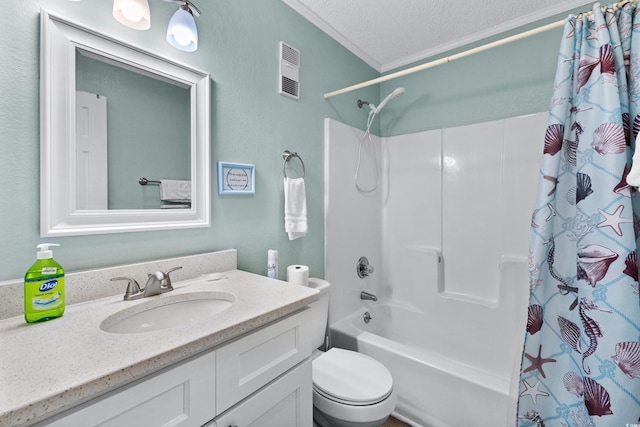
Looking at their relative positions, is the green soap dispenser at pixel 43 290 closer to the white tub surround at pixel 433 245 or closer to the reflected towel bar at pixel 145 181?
the reflected towel bar at pixel 145 181

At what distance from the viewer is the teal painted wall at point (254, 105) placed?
0.85 metres

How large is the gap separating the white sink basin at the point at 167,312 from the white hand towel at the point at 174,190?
Result: 0.41 metres

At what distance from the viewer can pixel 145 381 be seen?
60 cm

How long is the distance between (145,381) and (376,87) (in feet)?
8.24

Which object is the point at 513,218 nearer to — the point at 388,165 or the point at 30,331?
the point at 388,165

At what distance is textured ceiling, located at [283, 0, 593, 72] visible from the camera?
5.58ft

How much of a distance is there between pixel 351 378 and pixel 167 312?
0.84 metres

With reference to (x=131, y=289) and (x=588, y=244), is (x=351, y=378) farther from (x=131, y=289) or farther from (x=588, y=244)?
(x=588, y=244)

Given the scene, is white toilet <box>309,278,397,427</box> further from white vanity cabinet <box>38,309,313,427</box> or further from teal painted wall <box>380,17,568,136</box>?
teal painted wall <box>380,17,568,136</box>

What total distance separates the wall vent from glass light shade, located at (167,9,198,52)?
1.84ft

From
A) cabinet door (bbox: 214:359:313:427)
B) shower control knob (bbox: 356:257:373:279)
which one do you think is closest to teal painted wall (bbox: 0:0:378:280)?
shower control knob (bbox: 356:257:373:279)

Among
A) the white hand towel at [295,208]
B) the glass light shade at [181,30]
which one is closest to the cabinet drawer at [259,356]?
the white hand towel at [295,208]

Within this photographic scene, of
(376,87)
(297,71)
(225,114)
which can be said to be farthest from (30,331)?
(376,87)

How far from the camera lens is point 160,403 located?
63cm
